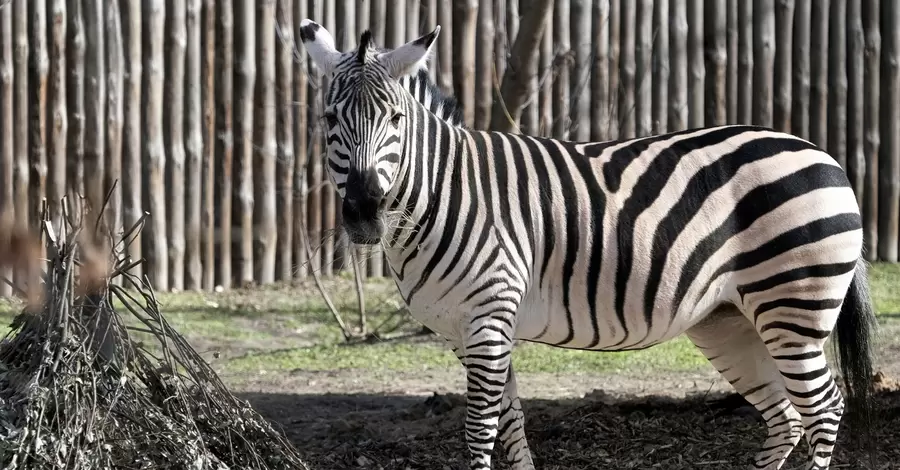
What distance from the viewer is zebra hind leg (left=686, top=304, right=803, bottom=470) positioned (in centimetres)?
518

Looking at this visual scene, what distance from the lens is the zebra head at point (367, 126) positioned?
13.9 feet

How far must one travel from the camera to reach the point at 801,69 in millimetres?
11164

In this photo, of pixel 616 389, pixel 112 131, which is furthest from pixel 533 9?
pixel 112 131

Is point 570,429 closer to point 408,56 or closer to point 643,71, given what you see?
point 408,56

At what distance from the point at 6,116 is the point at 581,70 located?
17.2ft

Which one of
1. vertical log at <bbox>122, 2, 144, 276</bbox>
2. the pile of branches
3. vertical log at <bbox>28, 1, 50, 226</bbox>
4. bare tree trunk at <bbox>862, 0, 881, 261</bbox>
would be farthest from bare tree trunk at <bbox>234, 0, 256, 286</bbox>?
bare tree trunk at <bbox>862, 0, 881, 261</bbox>

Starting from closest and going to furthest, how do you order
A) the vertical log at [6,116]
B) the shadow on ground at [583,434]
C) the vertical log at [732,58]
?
the shadow on ground at [583,434], the vertical log at [6,116], the vertical log at [732,58]

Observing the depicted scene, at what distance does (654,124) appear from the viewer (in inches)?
432

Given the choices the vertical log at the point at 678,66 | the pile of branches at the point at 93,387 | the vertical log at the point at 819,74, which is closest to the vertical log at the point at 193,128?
the vertical log at the point at 678,66

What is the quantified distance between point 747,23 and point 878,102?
1625mm

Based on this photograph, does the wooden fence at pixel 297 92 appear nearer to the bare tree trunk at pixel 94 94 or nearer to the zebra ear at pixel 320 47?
the bare tree trunk at pixel 94 94

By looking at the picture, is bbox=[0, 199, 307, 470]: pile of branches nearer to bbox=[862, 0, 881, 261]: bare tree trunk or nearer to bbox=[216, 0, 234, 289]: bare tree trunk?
bbox=[216, 0, 234, 289]: bare tree trunk

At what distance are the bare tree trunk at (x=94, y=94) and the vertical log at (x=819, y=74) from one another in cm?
693

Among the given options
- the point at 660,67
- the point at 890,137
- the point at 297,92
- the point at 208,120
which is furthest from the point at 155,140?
the point at 890,137
